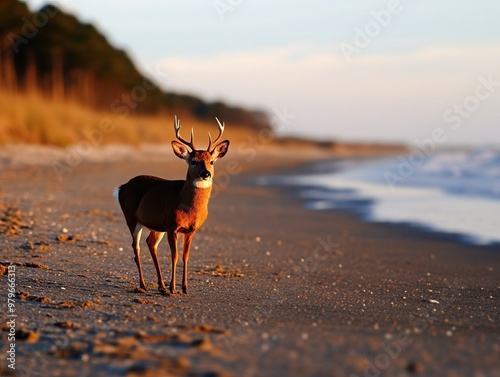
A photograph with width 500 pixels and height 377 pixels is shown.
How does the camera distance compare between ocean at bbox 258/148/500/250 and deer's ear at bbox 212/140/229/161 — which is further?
ocean at bbox 258/148/500/250

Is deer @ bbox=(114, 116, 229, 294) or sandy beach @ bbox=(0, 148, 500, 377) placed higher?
deer @ bbox=(114, 116, 229, 294)

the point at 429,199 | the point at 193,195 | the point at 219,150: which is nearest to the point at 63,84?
the point at 429,199

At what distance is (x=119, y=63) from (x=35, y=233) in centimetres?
6274

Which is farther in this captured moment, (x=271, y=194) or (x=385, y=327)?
(x=271, y=194)

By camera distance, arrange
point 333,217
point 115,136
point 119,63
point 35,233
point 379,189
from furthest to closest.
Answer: point 119,63 → point 115,136 → point 379,189 → point 333,217 → point 35,233

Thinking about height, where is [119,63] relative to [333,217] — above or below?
above

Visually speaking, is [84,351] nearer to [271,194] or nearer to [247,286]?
[247,286]

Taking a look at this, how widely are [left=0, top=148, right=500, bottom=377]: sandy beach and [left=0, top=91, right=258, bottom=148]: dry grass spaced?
1448 centimetres

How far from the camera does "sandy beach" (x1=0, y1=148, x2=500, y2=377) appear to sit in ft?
15.8

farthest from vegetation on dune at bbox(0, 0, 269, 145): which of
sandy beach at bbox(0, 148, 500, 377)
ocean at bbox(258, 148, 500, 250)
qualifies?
sandy beach at bbox(0, 148, 500, 377)

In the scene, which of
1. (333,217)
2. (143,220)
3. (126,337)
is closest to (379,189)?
(333,217)

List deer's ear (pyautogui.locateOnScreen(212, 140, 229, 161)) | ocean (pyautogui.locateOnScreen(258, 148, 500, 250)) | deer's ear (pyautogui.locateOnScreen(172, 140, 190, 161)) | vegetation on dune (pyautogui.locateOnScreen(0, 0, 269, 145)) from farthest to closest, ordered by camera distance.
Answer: vegetation on dune (pyautogui.locateOnScreen(0, 0, 269, 145))
ocean (pyautogui.locateOnScreen(258, 148, 500, 250))
deer's ear (pyautogui.locateOnScreen(212, 140, 229, 161))
deer's ear (pyautogui.locateOnScreen(172, 140, 190, 161))

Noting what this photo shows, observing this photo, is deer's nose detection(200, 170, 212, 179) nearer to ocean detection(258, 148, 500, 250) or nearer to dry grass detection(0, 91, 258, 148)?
ocean detection(258, 148, 500, 250)

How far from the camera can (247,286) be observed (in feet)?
26.7
